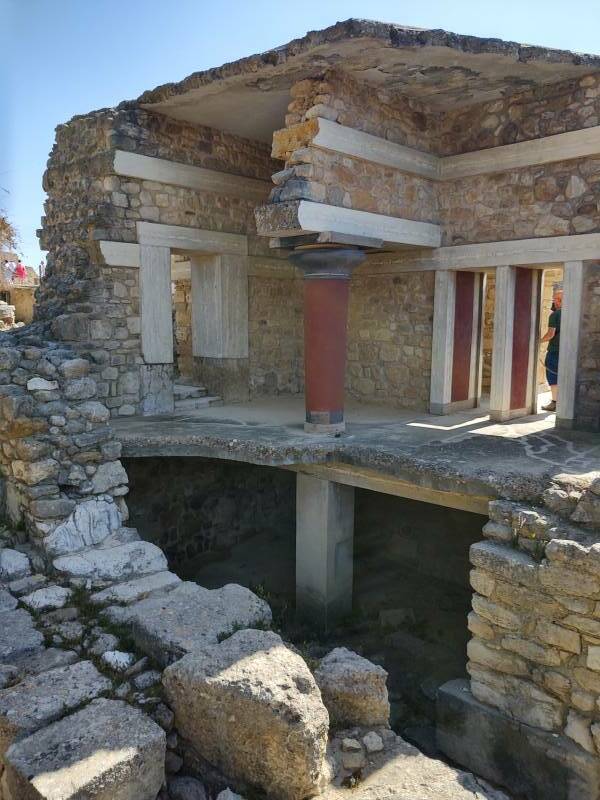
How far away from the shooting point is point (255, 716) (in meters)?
Answer: 2.96

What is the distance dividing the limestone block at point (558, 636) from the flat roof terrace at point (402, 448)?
91cm

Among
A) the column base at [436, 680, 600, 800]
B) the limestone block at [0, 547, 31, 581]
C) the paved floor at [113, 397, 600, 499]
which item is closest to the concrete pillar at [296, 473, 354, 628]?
the paved floor at [113, 397, 600, 499]

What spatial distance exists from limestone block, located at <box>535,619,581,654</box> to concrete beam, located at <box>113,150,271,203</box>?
6.34 metres

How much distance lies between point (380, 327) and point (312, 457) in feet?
10.5

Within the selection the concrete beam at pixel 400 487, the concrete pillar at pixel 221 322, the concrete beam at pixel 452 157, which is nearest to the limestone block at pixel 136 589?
the concrete beam at pixel 400 487

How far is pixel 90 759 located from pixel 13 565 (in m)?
2.31

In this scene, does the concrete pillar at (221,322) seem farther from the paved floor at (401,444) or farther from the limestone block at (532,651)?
the limestone block at (532,651)

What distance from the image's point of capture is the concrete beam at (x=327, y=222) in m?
5.93

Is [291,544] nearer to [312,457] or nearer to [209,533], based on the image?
[209,533]

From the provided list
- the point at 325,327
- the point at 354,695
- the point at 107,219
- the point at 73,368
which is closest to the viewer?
the point at 354,695

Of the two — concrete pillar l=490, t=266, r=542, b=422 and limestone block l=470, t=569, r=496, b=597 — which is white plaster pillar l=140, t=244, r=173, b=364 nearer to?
concrete pillar l=490, t=266, r=542, b=422

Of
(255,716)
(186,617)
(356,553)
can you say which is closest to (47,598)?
(186,617)

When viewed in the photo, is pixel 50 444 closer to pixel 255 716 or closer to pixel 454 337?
pixel 255 716

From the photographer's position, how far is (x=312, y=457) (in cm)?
609
